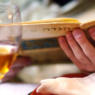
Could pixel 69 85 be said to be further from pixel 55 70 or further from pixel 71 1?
pixel 71 1

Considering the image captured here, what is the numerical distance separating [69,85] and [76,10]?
97 cm

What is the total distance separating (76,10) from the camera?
1.39 meters

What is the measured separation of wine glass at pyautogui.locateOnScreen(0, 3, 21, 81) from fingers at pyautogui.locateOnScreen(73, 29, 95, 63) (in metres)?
0.14

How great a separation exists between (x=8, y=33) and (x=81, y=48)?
0.18m

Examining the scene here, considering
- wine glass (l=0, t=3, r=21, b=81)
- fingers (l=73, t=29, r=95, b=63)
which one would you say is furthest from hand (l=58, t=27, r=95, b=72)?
wine glass (l=0, t=3, r=21, b=81)

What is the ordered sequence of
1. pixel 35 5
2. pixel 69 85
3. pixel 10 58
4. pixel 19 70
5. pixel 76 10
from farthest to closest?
pixel 35 5, pixel 76 10, pixel 19 70, pixel 10 58, pixel 69 85

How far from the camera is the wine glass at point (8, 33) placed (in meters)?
0.57

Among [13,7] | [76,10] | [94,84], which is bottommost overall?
[94,84]

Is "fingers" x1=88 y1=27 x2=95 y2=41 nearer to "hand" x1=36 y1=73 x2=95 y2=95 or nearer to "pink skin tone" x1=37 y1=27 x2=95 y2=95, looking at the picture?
"pink skin tone" x1=37 y1=27 x2=95 y2=95

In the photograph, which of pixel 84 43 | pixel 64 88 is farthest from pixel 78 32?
pixel 64 88

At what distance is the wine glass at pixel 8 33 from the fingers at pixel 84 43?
14 centimetres

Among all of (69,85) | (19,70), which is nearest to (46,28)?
(69,85)

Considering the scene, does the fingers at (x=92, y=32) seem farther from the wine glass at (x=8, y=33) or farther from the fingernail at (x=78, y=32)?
the wine glass at (x=8, y=33)

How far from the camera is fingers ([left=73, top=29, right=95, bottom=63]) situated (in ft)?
1.82
